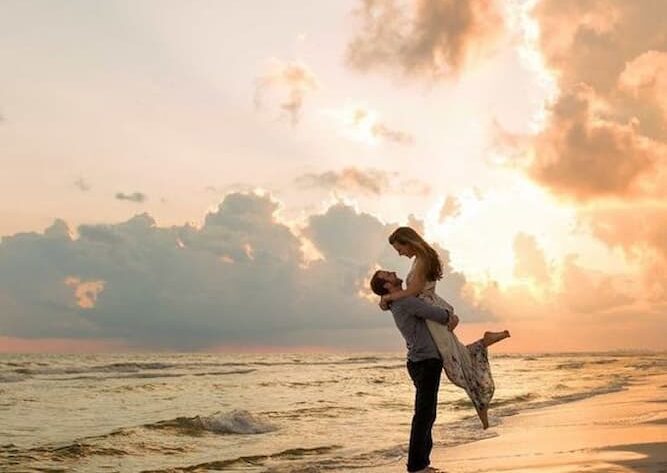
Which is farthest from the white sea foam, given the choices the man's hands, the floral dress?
the man's hands

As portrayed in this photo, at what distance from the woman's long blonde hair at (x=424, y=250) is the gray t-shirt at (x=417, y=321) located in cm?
31

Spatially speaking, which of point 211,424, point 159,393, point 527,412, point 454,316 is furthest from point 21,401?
point 454,316

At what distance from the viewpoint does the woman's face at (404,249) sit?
743 cm

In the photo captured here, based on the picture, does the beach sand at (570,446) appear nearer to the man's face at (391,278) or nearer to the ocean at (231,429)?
the ocean at (231,429)

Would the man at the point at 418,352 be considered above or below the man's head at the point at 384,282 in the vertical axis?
below

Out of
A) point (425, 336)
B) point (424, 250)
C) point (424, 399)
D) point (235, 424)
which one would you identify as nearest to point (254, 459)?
point (235, 424)

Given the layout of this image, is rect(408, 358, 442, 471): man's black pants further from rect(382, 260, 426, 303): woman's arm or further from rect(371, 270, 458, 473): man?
rect(382, 260, 426, 303): woman's arm

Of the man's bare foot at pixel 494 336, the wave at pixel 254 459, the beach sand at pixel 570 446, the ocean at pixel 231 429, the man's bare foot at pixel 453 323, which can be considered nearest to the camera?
the man's bare foot at pixel 453 323

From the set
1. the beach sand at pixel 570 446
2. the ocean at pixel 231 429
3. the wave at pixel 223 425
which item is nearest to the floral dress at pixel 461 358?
the beach sand at pixel 570 446

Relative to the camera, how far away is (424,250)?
24.1ft

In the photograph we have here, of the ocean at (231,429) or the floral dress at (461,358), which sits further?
the ocean at (231,429)

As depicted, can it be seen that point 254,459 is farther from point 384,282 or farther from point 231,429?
point 384,282

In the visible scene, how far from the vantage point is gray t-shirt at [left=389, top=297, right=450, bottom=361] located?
729cm

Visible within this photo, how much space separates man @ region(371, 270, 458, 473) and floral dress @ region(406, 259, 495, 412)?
0.09m
